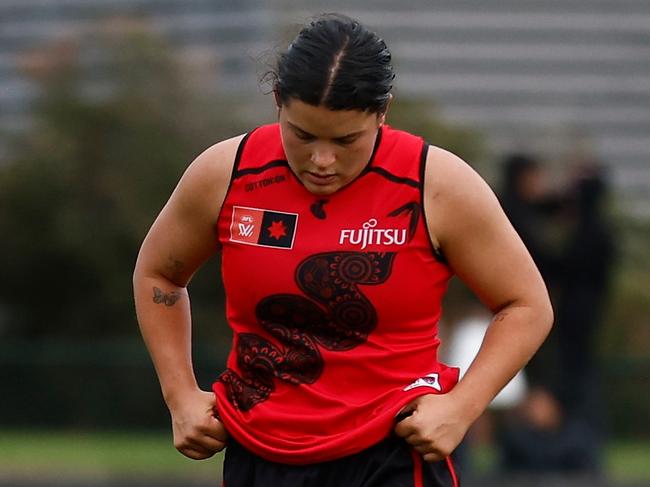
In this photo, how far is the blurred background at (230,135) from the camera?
34.4ft

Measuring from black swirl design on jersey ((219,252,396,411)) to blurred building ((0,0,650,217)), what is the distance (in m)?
22.9

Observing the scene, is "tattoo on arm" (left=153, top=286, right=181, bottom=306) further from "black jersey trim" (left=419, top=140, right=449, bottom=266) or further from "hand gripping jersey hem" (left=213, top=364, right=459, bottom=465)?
"black jersey trim" (left=419, top=140, right=449, bottom=266)

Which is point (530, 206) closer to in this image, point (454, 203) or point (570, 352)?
point (570, 352)

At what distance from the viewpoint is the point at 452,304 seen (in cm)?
1288

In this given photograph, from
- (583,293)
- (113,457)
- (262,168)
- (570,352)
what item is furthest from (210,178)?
(113,457)

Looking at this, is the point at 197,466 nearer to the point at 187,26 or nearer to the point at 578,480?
the point at 578,480

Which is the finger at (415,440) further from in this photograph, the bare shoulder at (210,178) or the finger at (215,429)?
the bare shoulder at (210,178)

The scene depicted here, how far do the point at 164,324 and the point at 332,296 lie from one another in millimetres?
620

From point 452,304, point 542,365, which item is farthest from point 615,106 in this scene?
point 542,365

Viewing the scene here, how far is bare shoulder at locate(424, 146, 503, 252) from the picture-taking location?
152 inches

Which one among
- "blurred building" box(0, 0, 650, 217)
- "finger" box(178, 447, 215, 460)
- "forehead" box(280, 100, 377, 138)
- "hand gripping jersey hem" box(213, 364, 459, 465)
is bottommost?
"blurred building" box(0, 0, 650, 217)

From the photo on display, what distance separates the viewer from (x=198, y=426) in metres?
4.11

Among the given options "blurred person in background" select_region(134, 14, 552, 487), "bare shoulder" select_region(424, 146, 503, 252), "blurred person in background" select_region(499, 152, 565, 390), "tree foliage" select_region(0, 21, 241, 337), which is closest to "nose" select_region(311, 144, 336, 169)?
"blurred person in background" select_region(134, 14, 552, 487)

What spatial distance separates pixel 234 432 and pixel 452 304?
29.3ft
